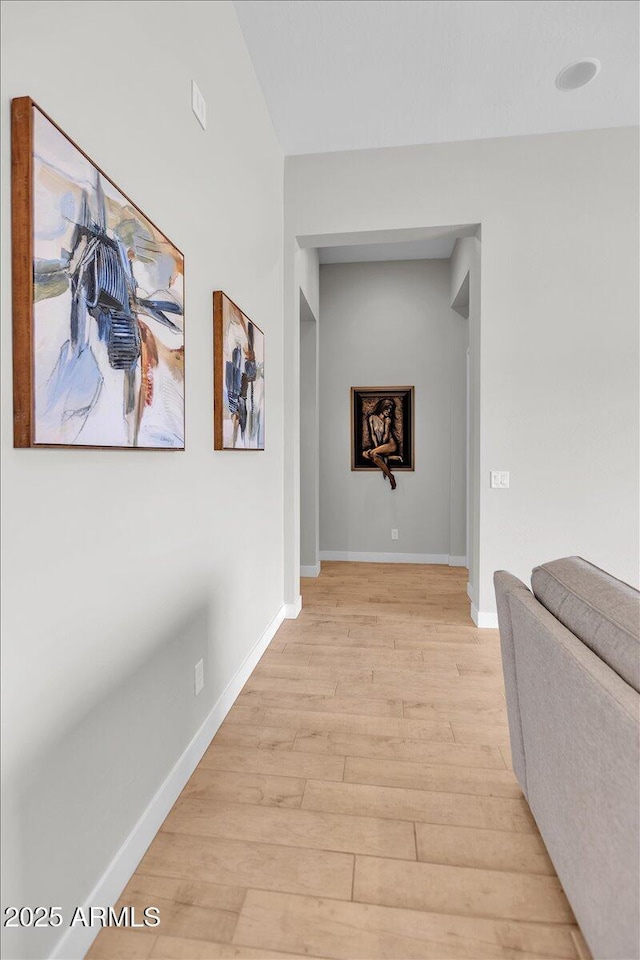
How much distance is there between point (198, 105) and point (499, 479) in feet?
8.50

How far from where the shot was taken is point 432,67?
2703mm

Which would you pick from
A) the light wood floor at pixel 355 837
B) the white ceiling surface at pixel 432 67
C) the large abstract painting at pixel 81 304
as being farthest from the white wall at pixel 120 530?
the white ceiling surface at pixel 432 67

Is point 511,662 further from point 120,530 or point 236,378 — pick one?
point 236,378

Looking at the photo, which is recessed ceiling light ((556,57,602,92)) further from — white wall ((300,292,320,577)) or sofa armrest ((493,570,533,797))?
sofa armrest ((493,570,533,797))

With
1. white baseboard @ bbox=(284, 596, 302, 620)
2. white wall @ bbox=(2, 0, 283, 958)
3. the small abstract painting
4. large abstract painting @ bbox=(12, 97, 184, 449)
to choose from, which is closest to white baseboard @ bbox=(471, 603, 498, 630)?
white baseboard @ bbox=(284, 596, 302, 620)

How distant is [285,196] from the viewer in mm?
3467

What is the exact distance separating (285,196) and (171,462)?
8.58 ft

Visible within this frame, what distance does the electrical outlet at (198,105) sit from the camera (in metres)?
1.81

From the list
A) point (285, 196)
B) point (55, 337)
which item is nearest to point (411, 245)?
point (285, 196)

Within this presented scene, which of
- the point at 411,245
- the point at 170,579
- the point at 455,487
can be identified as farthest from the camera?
the point at 455,487

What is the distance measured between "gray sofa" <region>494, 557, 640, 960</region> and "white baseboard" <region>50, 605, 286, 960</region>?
1.09 m

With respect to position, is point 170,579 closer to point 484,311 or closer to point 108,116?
point 108,116

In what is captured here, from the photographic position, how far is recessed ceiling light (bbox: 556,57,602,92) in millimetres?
2670

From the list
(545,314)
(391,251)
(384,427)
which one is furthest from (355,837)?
(391,251)
